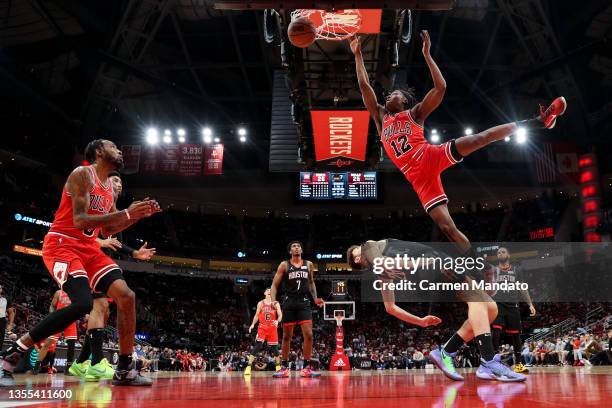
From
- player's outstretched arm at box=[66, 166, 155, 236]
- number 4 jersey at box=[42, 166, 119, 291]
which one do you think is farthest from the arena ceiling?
player's outstretched arm at box=[66, 166, 155, 236]

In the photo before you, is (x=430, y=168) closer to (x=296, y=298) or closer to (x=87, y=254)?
(x=87, y=254)

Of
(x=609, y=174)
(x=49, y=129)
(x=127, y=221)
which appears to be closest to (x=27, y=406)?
(x=127, y=221)

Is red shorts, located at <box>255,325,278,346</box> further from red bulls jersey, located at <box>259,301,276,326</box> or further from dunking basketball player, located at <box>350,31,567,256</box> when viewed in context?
dunking basketball player, located at <box>350,31,567,256</box>

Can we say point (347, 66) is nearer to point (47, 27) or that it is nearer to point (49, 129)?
point (47, 27)

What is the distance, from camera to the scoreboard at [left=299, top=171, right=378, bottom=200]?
78.6 feet

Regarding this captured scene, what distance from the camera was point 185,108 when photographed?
26516 millimetres

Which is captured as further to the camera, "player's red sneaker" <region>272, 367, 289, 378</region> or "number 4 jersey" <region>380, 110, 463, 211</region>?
"player's red sneaker" <region>272, 367, 289, 378</region>

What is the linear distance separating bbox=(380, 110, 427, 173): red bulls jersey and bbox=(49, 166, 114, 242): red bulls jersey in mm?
2582

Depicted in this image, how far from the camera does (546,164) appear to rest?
75.4 ft

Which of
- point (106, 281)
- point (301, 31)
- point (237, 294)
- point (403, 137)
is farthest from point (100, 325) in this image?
point (237, 294)

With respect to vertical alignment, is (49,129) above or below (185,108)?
below

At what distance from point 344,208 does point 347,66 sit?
24.2 meters

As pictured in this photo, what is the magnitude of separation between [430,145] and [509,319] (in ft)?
14.2

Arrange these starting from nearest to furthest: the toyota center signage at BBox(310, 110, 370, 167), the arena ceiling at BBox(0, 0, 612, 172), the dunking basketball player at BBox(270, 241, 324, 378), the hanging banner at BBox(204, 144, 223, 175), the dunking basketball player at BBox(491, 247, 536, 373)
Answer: the dunking basketball player at BBox(491, 247, 536, 373), the dunking basketball player at BBox(270, 241, 324, 378), the toyota center signage at BBox(310, 110, 370, 167), the arena ceiling at BBox(0, 0, 612, 172), the hanging banner at BBox(204, 144, 223, 175)
